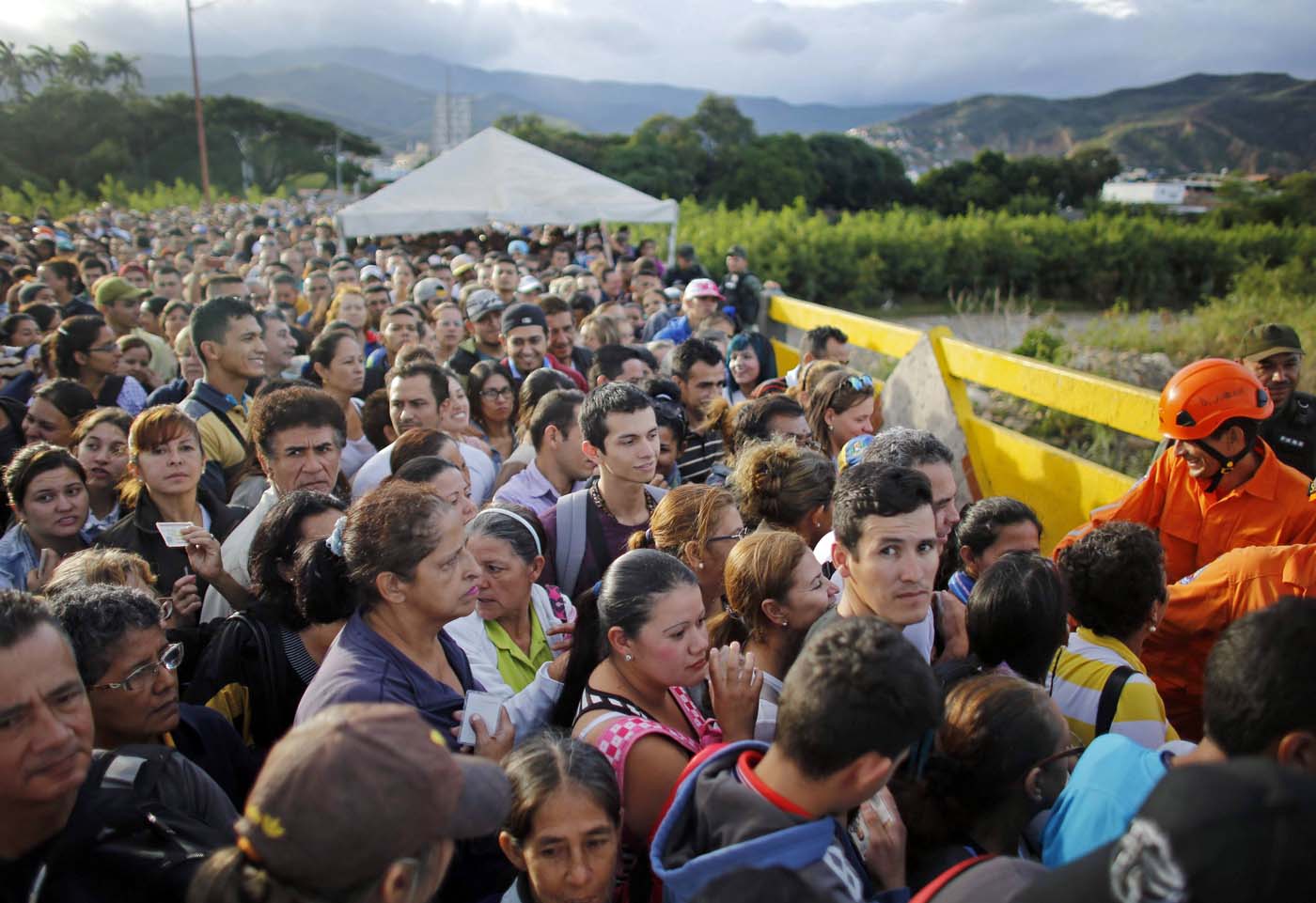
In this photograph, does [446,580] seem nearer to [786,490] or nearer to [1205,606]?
Result: [786,490]

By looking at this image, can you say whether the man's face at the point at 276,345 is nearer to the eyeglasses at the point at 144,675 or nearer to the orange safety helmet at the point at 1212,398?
the eyeglasses at the point at 144,675

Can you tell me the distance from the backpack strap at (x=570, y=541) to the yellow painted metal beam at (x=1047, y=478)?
10.2ft

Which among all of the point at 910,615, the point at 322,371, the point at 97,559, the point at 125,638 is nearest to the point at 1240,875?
the point at 910,615

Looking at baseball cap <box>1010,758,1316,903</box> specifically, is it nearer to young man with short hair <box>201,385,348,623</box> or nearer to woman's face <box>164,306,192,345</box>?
young man with short hair <box>201,385,348,623</box>

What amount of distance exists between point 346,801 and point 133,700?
1.33 meters

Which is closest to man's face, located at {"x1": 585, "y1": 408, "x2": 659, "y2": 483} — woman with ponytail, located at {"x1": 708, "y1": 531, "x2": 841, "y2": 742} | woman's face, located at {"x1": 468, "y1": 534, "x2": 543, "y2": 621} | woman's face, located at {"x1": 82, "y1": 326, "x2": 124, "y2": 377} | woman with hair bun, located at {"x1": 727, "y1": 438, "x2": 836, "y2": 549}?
woman with hair bun, located at {"x1": 727, "y1": 438, "x2": 836, "y2": 549}

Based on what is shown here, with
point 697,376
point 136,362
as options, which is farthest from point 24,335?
point 697,376

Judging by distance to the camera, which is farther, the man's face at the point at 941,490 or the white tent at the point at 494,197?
the white tent at the point at 494,197

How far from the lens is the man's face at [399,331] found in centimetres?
685

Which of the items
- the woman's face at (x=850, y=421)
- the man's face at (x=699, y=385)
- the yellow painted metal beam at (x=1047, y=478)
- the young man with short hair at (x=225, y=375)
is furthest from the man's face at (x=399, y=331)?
the yellow painted metal beam at (x=1047, y=478)

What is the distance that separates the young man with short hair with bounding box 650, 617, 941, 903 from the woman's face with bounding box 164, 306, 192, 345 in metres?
7.47

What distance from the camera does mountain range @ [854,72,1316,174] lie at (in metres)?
69.3

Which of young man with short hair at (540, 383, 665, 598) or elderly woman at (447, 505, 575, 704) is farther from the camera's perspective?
young man with short hair at (540, 383, 665, 598)

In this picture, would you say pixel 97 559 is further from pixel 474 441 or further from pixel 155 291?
pixel 155 291
